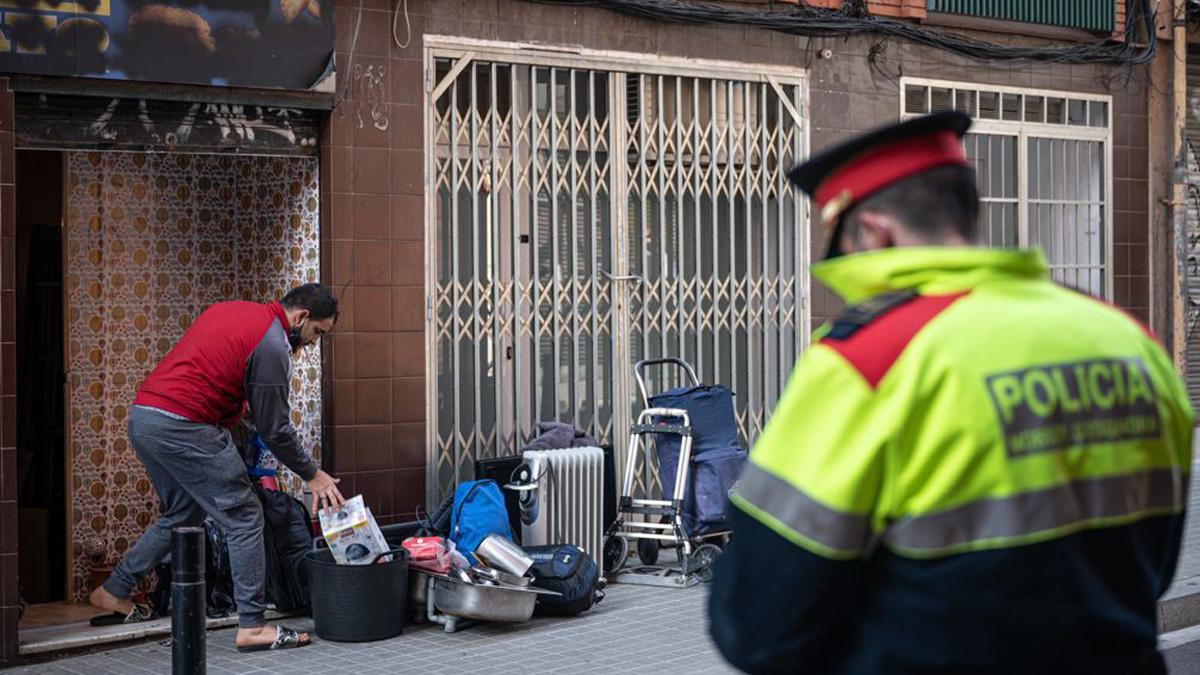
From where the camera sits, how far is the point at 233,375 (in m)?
7.88

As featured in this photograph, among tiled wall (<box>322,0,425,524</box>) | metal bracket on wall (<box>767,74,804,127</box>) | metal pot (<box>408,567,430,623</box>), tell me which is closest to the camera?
metal pot (<box>408,567,430,623</box>)

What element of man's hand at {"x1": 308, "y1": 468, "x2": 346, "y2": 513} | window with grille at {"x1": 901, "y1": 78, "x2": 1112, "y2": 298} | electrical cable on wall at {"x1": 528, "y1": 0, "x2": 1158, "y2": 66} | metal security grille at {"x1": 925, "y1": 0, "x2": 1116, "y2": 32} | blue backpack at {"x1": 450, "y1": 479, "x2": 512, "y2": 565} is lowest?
blue backpack at {"x1": 450, "y1": 479, "x2": 512, "y2": 565}

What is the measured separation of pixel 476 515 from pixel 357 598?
96cm

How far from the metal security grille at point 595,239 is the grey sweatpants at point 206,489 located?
173cm

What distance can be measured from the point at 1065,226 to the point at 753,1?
382 cm

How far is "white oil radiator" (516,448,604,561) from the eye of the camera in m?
9.22

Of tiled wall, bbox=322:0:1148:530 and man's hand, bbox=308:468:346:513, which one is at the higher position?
tiled wall, bbox=322:0:1148:530

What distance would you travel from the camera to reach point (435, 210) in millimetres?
9523

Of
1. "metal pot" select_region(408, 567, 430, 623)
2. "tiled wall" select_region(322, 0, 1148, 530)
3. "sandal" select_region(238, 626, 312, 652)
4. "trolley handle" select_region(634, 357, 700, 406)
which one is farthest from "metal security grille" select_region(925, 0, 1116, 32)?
"sandal" select_region(238, 626, 312, 652)

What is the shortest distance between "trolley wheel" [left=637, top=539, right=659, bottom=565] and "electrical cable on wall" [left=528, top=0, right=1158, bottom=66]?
3444 mm

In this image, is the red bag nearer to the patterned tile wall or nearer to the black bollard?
the patterned tile wall

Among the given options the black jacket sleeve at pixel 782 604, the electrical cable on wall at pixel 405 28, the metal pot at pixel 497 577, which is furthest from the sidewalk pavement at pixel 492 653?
the black jacket sleeve at pixel 782 604

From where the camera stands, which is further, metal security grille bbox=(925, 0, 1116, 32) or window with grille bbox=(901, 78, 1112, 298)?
window with grille bbox=(901, 78, 1112, 298)

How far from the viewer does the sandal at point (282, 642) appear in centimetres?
798
